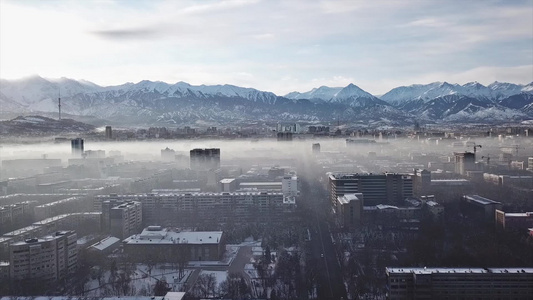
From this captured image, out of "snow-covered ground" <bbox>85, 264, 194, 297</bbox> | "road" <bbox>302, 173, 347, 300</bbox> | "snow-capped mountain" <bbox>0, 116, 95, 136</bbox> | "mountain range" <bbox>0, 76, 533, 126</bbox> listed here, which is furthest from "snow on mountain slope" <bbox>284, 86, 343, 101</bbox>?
"snow-covered ground" <bbox>85, 264, 194, 297</bbox>

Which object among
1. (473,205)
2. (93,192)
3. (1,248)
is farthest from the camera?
(93,192)

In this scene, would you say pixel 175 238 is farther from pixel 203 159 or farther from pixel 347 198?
pixel 203 159

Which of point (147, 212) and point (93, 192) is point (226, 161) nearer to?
point (93, 192)

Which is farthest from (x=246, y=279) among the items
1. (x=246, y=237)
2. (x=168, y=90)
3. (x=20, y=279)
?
(x=168, y=90)

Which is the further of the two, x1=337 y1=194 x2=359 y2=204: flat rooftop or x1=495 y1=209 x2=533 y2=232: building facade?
x1=337 y1=194 x2=359 y2=204: flat rooftop

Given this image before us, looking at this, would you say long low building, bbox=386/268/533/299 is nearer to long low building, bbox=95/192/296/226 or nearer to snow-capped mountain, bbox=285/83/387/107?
long low building, bbox=95/192/296/226

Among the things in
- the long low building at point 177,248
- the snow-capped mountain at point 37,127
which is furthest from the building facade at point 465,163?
the snow-capped mountain at point 37,127

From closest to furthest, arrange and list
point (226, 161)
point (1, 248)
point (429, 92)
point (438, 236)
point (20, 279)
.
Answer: point (20, 279) → point (1, 248) → point (438, 236) → point (226, 161) → point (429, 92)

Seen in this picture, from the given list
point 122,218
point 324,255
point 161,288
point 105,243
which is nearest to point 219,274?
point 161,288
